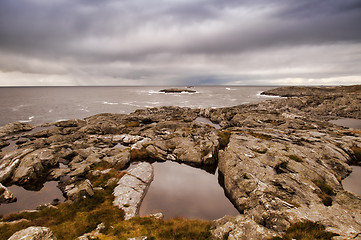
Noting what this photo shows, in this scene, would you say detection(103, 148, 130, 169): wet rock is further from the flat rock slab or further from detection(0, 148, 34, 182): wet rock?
detection(0, 148, 34, 182): wet rock

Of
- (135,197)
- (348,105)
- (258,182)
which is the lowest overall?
(135,197)

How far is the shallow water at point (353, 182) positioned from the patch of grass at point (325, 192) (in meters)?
4.78

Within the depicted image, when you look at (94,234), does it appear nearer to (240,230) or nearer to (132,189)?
(132,189)

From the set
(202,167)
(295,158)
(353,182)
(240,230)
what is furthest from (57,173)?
(353,182)

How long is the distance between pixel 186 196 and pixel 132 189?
7.92 metres

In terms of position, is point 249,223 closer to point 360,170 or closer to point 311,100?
point 360,170

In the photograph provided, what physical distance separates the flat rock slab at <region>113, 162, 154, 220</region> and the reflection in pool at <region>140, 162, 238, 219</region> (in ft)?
2.84

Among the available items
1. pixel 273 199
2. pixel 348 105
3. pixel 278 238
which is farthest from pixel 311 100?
pixel 278 238

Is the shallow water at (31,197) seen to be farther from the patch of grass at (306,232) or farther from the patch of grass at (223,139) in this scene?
the patch of grass at (223,139)

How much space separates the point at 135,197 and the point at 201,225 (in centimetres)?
1004

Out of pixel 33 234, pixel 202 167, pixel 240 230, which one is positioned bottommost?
pixel 202 167

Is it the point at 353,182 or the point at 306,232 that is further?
the point at 353,182

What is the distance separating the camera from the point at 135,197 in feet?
67.7

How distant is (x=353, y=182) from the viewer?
69.9 ft
